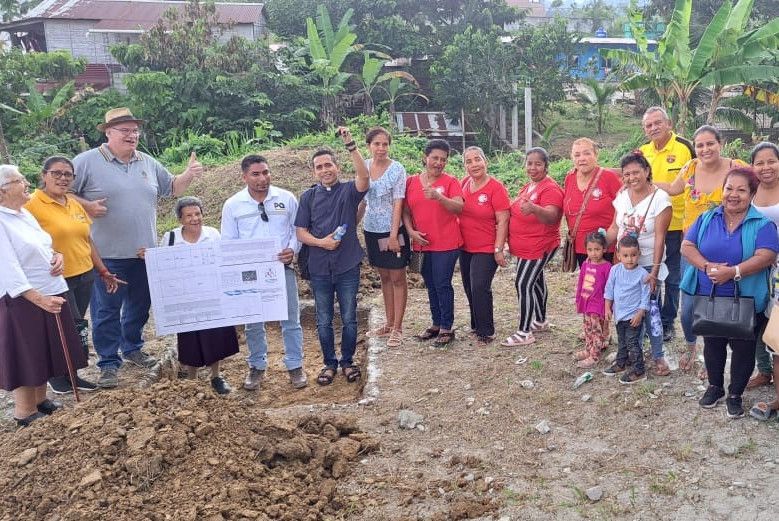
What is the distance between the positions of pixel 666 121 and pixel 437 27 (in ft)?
60.1

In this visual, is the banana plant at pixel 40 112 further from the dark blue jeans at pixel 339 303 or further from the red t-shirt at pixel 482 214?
the red t-shirt at pixel 482 214

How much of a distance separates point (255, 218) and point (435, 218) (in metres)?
1.49

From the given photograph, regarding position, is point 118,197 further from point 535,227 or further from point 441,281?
point 535,227

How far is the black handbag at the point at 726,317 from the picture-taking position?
399cm

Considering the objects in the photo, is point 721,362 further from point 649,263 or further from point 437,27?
point 437,27

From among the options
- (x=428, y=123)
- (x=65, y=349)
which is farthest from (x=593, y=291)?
(x=428, y=123)

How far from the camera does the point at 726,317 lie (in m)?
4.03

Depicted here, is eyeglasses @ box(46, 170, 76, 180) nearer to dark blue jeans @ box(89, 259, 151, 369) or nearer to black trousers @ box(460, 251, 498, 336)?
dark blue jeans @ box(89, 259, 151, 369)

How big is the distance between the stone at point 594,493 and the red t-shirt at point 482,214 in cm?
238

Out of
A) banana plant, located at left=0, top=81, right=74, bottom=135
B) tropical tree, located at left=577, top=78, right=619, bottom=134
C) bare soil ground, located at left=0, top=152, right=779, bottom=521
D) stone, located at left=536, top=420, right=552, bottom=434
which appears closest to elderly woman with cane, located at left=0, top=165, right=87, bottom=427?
bare soil ground, located at left=0, top=152, right=779, bottom=521

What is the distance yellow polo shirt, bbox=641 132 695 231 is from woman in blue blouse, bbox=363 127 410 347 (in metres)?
2.01

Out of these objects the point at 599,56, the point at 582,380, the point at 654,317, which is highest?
the point at 599,56

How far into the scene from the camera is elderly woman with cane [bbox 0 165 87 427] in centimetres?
430

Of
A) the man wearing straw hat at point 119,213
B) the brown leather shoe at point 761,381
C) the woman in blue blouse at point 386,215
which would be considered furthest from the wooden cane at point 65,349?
the brown leather shoe at point 761,381
